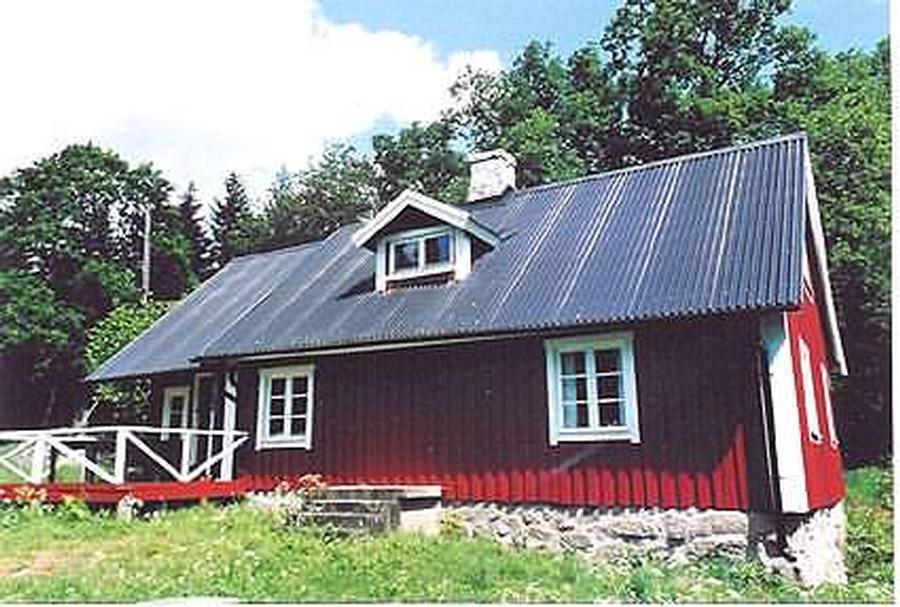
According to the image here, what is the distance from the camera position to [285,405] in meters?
11.7

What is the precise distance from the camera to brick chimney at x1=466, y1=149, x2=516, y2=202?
13859 millimetres

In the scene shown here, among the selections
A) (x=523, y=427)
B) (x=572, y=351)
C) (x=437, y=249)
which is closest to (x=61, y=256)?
(x=437, y=249)

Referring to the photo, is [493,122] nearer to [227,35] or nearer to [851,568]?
[227,35]

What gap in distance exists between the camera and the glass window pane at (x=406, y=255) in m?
11.8

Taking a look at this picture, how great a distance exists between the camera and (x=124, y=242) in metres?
21.8

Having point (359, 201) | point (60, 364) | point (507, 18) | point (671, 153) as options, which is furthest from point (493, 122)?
point (507, 18)

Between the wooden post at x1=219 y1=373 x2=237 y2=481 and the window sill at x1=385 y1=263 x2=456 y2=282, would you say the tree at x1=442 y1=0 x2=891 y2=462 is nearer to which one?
the window sill at x1=385 y1=263 x2=456 y2=282

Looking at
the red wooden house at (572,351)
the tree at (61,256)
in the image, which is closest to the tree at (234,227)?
the tree at (61,256)

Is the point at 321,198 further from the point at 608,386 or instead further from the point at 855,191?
the point at 608,386

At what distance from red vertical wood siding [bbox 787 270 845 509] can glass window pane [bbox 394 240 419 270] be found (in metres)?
4.87

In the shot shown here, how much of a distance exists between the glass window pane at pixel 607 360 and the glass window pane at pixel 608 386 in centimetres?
8

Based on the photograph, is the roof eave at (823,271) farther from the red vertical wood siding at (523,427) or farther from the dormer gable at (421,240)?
the dormer gable at (421,240)

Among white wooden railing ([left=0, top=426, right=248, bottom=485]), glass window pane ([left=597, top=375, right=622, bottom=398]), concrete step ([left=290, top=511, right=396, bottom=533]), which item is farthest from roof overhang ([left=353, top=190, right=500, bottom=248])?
concrete step ([left=290, top=511, right=396, bottom=533])

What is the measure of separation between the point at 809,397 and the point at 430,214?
5.11 m
